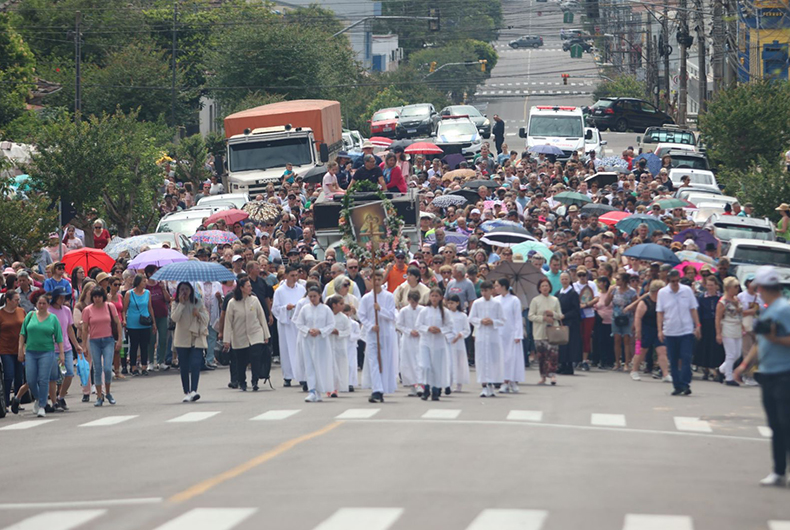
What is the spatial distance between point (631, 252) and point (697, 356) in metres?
2.02

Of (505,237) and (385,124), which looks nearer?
(505,237)

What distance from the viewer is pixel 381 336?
733 inches

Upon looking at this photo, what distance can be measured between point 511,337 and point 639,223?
8244 millimetres

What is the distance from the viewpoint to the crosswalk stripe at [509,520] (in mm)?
9383

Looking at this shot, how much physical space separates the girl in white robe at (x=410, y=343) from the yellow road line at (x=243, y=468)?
3.76 metres

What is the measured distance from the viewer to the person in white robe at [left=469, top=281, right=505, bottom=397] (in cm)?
Answer: 1873

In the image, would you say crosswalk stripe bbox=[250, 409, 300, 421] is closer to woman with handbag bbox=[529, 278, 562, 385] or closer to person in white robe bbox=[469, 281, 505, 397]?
person in white robe bbox=[469, 281, 505, 397]

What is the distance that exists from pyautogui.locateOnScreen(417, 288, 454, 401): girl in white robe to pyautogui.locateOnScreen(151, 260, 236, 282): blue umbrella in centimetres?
327

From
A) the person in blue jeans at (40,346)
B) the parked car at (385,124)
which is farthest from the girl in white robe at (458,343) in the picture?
the parked car at (385,124)

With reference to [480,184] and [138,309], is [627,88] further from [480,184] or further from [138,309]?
[138,309]

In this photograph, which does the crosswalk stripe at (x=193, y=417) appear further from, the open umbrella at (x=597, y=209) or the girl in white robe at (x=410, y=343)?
the open umbrella at (x=597, y=209)

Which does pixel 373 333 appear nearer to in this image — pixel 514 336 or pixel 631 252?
pixel 514 336

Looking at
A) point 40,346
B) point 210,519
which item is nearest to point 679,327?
point 40,346

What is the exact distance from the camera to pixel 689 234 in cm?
2531
